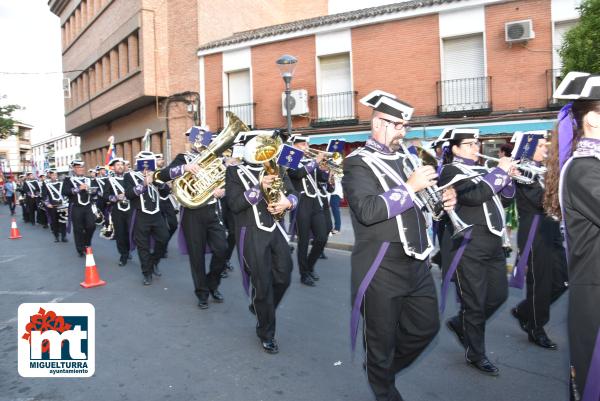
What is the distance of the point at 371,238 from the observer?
329 cm

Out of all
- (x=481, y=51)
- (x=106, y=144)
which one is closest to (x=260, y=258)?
(x=481, y=51)

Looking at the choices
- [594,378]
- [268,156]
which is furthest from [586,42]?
[594,378]

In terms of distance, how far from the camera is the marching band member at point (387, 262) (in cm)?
325

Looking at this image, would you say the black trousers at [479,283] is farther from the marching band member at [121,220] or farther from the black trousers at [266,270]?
the marching band member at [121,220]

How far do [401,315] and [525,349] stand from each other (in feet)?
6.75

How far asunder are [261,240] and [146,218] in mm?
3639

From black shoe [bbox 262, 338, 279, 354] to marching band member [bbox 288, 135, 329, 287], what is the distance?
2.86m

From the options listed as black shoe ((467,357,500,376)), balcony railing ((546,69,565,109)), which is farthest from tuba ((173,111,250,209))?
balcony railing ((546,69,565,109))

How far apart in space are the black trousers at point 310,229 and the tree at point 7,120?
32.2 meters

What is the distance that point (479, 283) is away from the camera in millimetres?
4277

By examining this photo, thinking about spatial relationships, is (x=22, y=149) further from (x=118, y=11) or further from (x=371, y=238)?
(x=371, y=238)

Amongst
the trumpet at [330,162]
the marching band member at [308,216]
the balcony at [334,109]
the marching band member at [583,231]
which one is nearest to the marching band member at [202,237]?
the marching band member at [308,216]

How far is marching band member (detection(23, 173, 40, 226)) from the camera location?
19.2 m

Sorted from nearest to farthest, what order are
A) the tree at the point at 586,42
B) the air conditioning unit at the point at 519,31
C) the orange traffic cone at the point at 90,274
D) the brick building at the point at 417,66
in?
the orange traffic cone at the point at 90,274, the tree at the point at 586,42, the air conditioning unit at the point at 519,31, the brick building at the point at 417,66
